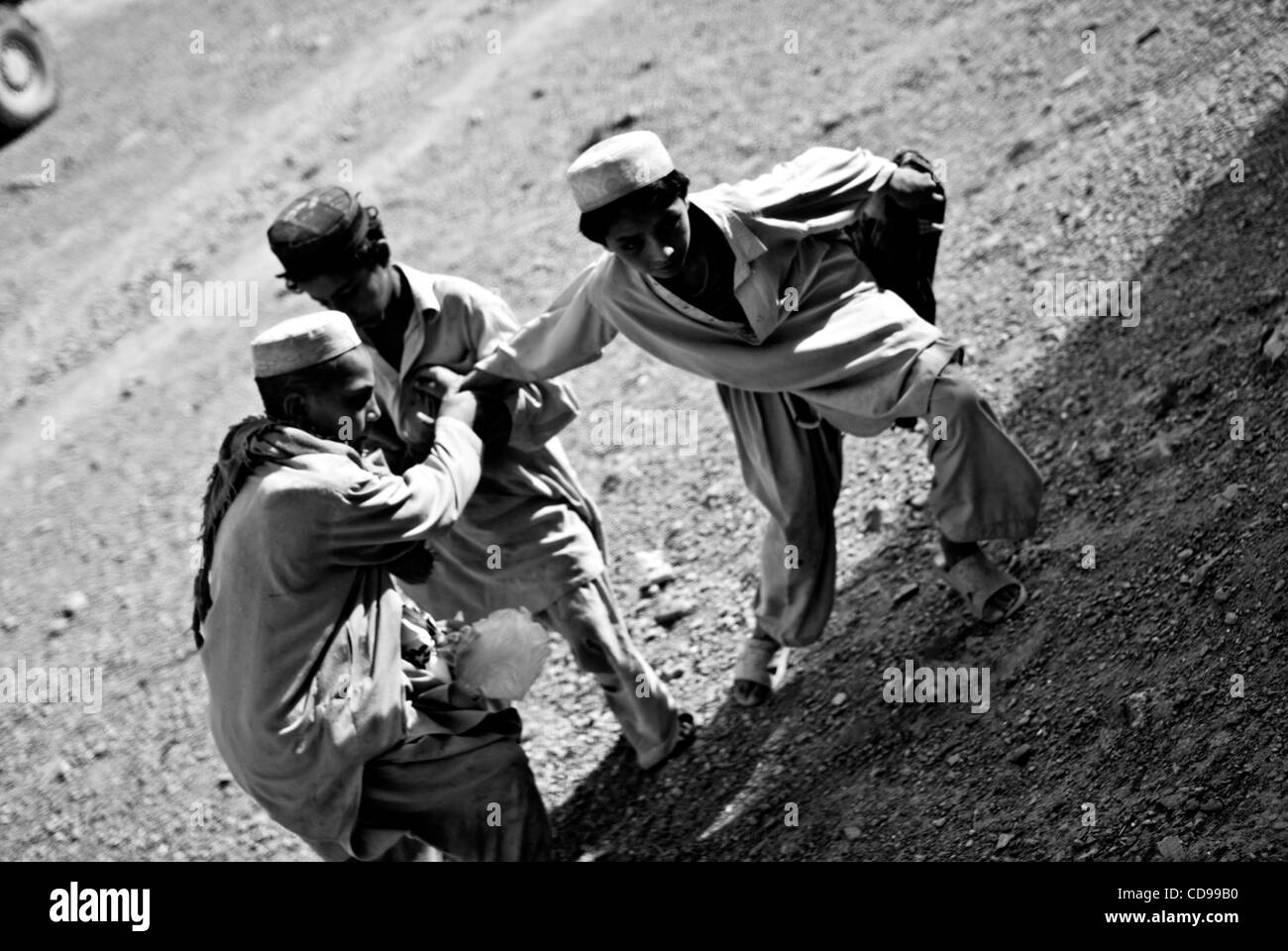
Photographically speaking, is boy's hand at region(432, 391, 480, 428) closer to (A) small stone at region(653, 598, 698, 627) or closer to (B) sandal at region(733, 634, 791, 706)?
(B) sandal at region(733, 634, 791, 706)

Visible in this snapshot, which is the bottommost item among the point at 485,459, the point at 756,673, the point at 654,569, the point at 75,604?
the point at 75,604

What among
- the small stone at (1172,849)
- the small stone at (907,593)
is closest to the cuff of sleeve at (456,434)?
the small stone at (907,593)

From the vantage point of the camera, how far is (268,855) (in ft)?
17.0

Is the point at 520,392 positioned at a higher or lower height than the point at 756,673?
higher

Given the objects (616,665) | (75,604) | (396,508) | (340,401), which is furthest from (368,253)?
(75,604)

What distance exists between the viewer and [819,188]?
3.92m

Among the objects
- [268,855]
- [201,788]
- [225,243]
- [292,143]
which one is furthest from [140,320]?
[268,855]

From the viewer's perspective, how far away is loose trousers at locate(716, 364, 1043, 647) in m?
3.70

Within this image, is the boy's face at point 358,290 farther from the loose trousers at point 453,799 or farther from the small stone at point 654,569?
the small stone at point 654,569

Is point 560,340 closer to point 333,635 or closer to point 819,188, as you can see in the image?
point 819,188

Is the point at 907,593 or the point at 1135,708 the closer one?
the point at 1135,708

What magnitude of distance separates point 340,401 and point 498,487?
0.86m

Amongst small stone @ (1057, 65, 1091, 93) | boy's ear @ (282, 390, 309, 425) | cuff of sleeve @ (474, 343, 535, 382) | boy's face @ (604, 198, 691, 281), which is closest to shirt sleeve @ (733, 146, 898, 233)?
boy's face @ (604, 198, 691, 281)

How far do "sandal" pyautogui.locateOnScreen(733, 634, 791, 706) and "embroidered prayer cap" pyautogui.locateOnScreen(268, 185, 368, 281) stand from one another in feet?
Result: 5.99
